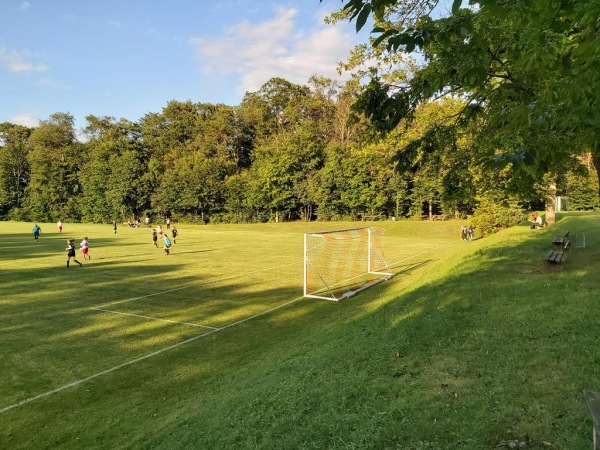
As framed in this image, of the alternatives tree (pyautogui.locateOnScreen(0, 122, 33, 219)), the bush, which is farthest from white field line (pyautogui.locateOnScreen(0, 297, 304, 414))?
tree (pyautogui.locateOnScreen(0, 122, 33, 219))

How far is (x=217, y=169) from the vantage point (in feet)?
254

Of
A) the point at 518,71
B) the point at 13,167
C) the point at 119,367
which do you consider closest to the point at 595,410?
the point at 518,71

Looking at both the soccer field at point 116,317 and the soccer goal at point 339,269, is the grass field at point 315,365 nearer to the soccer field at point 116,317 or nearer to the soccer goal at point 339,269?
the soccer field at point 116,317

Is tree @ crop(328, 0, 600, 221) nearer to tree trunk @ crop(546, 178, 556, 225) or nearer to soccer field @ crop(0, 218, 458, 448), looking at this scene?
soccer field @ crop(0, 218, 458, 448)

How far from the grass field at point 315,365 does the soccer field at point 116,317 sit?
0.21ft

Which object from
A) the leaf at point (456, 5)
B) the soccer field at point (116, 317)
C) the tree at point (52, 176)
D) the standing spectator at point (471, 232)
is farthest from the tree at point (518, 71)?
the tree at point (52, 176)

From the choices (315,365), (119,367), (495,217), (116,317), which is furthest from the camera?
(495,217)

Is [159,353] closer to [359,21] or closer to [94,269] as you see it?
[359,21]

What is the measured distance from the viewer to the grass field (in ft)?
14.8

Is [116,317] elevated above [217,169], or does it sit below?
below

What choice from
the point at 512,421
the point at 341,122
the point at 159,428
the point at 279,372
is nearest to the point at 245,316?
the point at 279,372

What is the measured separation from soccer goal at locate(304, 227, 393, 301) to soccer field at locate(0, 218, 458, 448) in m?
0.78

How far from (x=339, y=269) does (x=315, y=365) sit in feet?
52.9

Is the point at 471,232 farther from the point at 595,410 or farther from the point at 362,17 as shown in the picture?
the point at 362,17
